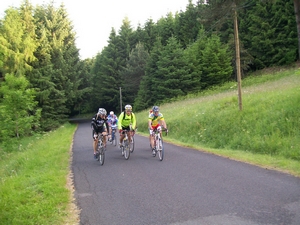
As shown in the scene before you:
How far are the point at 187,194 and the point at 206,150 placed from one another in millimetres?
6775

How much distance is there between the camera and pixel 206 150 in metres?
12.9

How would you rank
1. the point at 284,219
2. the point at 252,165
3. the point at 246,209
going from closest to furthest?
the point at 284,219 < the point at 246,209 < the point at 252,165

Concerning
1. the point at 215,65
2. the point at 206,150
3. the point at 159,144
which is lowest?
the point at 206,150

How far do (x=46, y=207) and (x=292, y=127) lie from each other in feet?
32.5

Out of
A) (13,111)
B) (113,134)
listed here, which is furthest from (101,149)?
(13,111)

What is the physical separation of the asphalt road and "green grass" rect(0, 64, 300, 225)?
22.7 inches

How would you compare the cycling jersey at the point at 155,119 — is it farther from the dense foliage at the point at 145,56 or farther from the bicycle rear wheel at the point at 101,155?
the dense foliage at the point at 145,56

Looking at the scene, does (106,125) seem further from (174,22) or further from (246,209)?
(174,22)

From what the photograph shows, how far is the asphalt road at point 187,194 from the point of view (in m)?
Answer: 5.02

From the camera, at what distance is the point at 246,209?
5.24 metres

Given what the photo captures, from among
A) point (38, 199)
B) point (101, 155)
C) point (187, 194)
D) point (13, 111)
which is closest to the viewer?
point (187, 194)

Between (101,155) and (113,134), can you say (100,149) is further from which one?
(113,134)

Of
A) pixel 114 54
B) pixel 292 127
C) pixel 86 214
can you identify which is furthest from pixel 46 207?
pixel 114 54

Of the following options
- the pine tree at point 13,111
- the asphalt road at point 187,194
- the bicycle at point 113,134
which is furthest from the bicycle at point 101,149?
the pine tree at point 13,111
